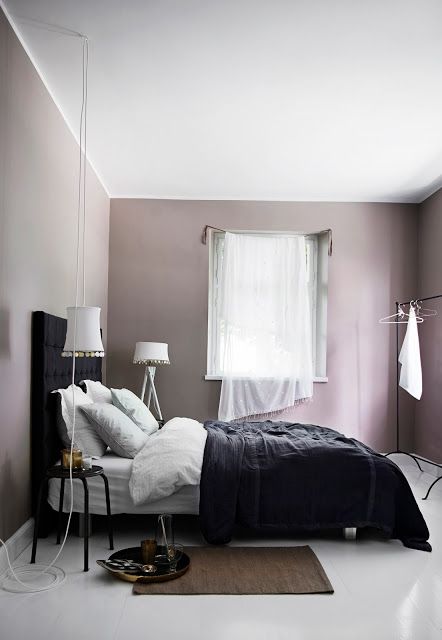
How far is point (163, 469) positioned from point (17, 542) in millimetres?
857

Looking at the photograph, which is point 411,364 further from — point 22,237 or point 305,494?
point 22,237

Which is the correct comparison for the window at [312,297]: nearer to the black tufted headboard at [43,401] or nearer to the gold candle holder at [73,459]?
the black tufted headboard at [43,401]

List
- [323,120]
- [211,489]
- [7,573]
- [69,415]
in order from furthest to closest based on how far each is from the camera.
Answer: [323,120] → [69,415] → [211,489] → [7,573]

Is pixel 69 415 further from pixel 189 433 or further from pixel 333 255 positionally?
pixel 333 255

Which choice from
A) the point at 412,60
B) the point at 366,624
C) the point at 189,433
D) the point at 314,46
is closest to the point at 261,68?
the point at 314,46

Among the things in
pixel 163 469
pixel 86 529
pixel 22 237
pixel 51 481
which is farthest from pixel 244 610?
pixel 22 237

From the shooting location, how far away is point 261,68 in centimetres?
375

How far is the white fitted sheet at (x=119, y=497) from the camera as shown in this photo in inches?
146

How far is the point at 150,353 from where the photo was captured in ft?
19.7

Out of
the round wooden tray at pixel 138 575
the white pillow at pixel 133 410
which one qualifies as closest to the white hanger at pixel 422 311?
the white pillow at pixel 133 410

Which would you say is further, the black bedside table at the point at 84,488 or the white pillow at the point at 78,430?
the white pillow at the point at 78,430

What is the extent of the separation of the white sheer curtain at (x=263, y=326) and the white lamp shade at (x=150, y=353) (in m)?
0.74

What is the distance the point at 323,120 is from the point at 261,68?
0.91 meters

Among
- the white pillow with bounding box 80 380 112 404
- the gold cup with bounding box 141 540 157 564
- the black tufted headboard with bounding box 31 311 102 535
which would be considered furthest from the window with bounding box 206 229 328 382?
the gold cup with bounding box 141 540 157 564
